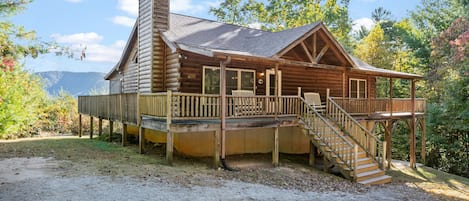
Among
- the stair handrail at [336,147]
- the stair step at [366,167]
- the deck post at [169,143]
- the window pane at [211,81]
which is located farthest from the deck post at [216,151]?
the stair step at [366,167]

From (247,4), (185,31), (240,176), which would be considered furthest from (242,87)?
(247,4)

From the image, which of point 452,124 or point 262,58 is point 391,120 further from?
point 262,58

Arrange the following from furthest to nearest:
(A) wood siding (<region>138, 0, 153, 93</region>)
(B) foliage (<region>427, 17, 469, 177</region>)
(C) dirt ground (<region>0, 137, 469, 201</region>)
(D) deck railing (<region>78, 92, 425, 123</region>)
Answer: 1. (B) foliage (<region>427, 17, 469, 177</region>)
2. (A) wood siding (<region>138, 0, 153, 93</region>)
3. (D) deck railing (<region>78, 92, 425, 123</region>)
4. (C) dirt ground (<region>0, 137, 469, 201</region>)

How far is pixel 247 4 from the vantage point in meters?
31.4

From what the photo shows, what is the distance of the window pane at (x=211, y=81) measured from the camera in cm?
1302

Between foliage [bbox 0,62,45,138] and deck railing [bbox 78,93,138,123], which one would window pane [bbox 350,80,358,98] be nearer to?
deck railing [bbox 78,93,138,123]

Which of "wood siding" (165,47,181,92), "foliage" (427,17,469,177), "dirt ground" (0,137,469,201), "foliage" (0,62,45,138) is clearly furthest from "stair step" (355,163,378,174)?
"foliage" (0,62,45,138)

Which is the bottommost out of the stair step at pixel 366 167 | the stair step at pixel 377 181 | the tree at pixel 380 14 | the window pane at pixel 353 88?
the stair step at pixel 377 181

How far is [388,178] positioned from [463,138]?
12677mm

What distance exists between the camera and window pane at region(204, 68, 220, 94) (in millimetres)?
13023

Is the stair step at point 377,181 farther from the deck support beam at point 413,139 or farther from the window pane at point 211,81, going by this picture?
the deck support beam at point 413,139

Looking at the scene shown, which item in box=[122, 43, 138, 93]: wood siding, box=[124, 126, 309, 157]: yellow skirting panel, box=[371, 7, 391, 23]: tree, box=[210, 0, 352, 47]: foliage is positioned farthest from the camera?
box=[371, 7, 391, 23]: tree

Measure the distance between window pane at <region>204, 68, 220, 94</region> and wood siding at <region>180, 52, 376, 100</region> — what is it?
0.78 ft

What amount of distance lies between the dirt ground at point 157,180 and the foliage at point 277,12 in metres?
21.6
